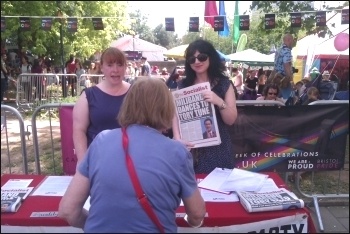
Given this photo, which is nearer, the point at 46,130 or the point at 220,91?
the point at 220,91

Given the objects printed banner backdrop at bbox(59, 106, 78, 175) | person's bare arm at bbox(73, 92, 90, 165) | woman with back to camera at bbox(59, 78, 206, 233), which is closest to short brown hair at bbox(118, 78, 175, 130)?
woman with back to camera at bbox(59, 78, 206, 233)

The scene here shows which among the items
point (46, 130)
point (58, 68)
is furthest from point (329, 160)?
point (58, 68)

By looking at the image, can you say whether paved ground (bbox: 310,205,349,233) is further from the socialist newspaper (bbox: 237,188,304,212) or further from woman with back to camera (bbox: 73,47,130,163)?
woman with back to camera (bbox: 73,47,130,163)

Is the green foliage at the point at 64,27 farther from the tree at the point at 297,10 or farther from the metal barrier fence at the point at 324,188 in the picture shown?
the metal barrier fence at the point at 324,188

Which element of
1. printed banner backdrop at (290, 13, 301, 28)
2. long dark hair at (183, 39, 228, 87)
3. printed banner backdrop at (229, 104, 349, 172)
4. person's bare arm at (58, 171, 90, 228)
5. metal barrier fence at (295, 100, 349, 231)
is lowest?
metal barrier fence at (295, 100, 349, 231)

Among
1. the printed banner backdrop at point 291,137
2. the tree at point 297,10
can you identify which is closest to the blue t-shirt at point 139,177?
the printed banner backdrop at point 291,137

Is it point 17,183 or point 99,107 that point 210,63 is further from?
point 17,183

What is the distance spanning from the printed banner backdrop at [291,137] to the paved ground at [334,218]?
0.54 metres

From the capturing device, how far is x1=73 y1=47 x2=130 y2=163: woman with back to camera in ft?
9.52

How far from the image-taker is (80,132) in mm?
2904

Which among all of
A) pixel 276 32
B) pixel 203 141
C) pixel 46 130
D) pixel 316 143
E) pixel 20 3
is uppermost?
pixel 20 3

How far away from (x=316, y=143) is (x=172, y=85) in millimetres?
2023

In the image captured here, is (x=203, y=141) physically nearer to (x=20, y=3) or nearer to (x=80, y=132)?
(x=80, y=132)

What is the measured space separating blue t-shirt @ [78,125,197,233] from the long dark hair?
1.26 metres
